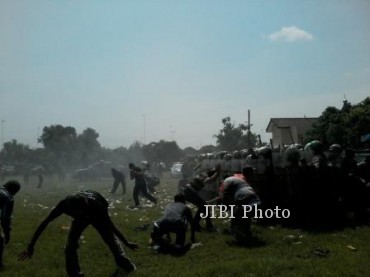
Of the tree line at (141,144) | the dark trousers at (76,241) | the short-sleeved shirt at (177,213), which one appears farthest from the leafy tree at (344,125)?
the dark trousers at (76,241)

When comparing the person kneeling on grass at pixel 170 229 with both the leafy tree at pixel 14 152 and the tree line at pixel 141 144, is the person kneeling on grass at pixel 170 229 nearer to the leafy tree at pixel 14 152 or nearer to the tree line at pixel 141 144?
the tree line at pixel 141 144

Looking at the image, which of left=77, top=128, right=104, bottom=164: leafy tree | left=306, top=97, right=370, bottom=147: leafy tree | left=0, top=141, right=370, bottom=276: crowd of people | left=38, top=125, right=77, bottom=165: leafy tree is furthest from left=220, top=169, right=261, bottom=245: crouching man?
left=38, top=125, right=77, bottom=165: leafy tree

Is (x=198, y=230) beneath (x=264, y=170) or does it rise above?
beneath

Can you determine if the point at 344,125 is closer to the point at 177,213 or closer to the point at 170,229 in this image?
the point at 177,213

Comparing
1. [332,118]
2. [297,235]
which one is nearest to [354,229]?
[297,235]

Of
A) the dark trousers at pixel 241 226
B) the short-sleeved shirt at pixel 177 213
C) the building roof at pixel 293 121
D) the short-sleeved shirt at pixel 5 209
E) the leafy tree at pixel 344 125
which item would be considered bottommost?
the dark trousers at pixel 241 226

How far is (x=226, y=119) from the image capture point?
53469 millimetres

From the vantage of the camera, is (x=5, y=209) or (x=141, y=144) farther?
(x=141, y=144)

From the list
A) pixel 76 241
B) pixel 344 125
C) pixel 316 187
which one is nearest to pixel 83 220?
pixel 76 241

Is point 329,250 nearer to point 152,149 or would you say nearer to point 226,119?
point 226,119

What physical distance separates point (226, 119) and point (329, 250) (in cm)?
4560

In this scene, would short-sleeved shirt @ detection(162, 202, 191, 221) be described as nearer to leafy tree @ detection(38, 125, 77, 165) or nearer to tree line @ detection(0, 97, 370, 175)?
tree line @ detection(0, 97, 370, 175)

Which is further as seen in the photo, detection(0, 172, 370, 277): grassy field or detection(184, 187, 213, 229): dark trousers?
detection(184, 187, 213, 229): dark trousers

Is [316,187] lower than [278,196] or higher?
higher
